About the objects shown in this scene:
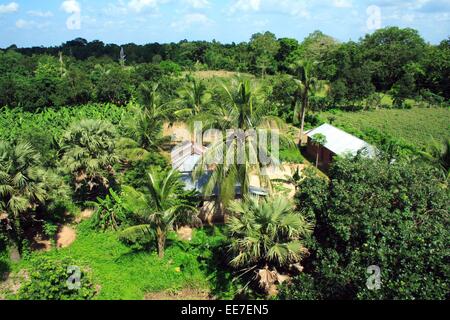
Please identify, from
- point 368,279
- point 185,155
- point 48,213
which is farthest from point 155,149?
point 368,279

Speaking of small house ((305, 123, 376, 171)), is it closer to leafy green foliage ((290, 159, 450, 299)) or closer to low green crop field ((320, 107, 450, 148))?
low green crop field ((320, 107, 450, 148))

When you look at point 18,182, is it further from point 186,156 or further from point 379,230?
point 379,230

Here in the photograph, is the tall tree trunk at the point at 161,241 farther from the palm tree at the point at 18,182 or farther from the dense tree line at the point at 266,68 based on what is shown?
the dense tree line at the point at 266,68

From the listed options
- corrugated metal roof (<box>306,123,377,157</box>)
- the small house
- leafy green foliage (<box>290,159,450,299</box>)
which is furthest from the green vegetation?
corrugated metal roof (<box>306,123,377,157</box>)

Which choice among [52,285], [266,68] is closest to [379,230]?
[52,285]

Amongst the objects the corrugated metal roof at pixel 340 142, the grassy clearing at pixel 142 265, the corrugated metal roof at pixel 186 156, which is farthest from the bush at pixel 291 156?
the grassy clearing at pixel 142 265

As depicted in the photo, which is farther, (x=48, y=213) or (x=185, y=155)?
(x=185, y=155)
